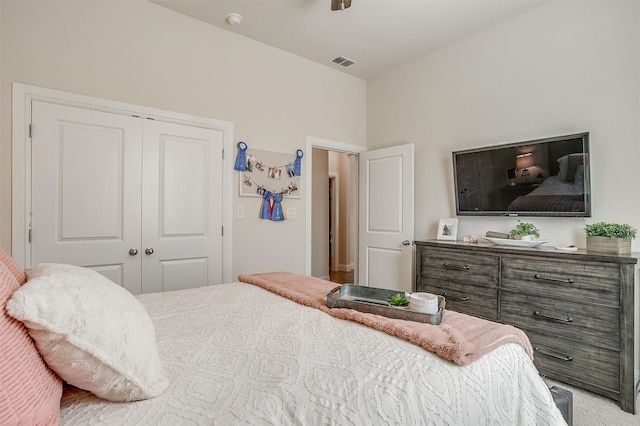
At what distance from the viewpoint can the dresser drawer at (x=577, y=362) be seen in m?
2.02

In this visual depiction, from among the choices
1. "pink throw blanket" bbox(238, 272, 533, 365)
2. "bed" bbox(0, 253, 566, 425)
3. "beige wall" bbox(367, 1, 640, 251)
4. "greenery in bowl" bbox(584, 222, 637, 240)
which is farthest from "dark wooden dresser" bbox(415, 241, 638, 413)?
"bed" bbox(0, 253, 566, 425)

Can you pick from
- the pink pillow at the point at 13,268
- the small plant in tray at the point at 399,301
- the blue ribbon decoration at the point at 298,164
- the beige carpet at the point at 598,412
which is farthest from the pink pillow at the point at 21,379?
the blue ribbon decoration at the point at 298,164

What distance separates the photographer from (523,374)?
1.12 meters

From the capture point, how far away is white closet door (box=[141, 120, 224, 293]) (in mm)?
2725

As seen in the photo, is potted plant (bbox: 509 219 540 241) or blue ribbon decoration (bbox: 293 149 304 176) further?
blue ribbon decoration (bbox: 293 149 304 176)

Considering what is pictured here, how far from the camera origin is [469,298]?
2.73 meters

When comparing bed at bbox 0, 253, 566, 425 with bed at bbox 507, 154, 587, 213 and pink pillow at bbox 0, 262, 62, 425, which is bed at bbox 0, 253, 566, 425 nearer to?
pink pillow at bbox 0, 262, 62, 425

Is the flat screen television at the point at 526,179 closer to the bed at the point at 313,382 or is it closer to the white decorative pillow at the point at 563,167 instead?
the white decorative pillow at the point at 563,167

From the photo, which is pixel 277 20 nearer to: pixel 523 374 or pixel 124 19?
pixel 124 19

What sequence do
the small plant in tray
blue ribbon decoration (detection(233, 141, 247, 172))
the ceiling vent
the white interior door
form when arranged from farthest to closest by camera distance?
the ceiling vent
the white interior door
blue ribbon decoration (detection(233, 141, 247, 172))
the small plant in tray

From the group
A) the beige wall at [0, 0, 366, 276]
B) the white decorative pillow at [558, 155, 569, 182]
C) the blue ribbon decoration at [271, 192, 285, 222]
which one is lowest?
the blue ribbon decoration at [271, 192, 285, 222]

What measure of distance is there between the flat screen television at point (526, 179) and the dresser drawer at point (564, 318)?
2.42 ft

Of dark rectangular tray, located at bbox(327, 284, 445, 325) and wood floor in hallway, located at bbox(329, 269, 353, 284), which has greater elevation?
dark rectangular tray, located at bbox(327, 284, 445, 325)

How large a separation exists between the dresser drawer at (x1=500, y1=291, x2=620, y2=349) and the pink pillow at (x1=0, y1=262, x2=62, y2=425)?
272cm
